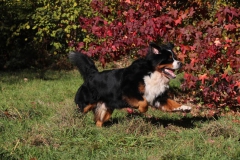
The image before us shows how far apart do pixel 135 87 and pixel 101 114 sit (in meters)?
0.69

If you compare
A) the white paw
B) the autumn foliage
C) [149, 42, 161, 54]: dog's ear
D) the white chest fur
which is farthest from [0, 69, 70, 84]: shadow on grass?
the white paw

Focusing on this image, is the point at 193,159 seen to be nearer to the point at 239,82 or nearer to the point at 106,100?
the point at 106,100

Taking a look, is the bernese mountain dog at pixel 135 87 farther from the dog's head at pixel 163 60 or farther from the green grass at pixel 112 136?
the green grass at pixel 112 136

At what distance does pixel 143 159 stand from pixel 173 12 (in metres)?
3.65

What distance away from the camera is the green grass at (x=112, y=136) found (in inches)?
188

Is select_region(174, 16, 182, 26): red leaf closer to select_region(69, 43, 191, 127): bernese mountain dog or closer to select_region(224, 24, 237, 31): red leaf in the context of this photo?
select_region(224, 24, 237, 31): red leaf

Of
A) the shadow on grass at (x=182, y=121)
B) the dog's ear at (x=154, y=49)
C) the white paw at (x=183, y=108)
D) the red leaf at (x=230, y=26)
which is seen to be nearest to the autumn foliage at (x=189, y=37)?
the red leaf at (x=230, y=26)

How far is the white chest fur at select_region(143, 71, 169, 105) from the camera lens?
6.04 metres

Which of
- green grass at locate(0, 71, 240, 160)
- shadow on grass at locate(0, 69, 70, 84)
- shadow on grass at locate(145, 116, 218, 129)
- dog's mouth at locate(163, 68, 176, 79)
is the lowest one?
shadow on grass at locate(0, 69, 70, 84)

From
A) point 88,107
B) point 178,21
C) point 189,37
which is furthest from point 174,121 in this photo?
point 178,21

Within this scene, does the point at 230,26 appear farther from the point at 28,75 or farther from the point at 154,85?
the point at 28,75

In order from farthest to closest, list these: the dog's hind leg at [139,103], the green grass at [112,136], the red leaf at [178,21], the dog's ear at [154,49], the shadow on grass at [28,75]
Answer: the shadow on grass at [28,75]
the red leaf at [178,21]
the dog's hind leg at [139,103]
the dog's ear at [154,49]
the green grass at [112,136]

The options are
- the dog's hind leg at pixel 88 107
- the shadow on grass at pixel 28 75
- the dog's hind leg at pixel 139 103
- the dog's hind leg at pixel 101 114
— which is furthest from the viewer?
the shadow on grass at pixel 28 75

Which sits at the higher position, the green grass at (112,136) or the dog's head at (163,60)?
the dog's head at (163,60)
